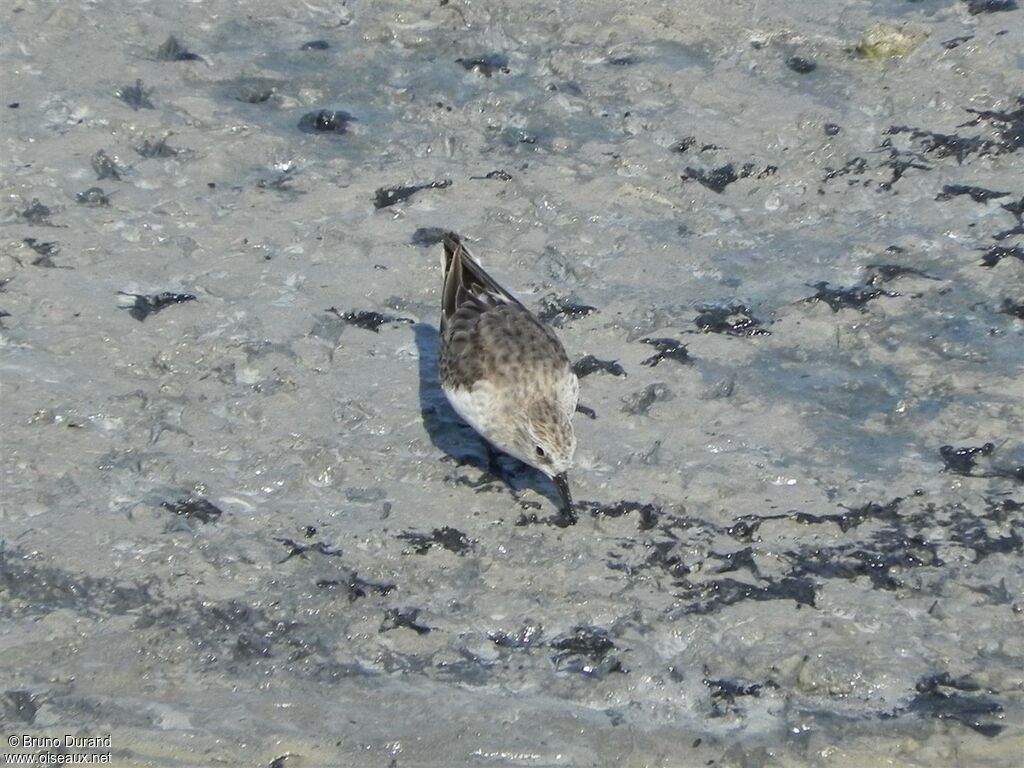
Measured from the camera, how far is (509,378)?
625cm

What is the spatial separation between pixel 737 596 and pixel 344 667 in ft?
4.96

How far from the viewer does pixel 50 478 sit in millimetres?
5875

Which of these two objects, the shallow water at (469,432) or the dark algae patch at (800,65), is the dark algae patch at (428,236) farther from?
the dark algae patch at (800,65)

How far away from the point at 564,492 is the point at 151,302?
2.40 m

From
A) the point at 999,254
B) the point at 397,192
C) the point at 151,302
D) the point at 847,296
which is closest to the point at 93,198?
the point at 151,302

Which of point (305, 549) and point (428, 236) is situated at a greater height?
point (428, 236)

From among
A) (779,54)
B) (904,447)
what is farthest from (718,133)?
(904,447)

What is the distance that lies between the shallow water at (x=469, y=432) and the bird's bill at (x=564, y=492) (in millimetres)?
102

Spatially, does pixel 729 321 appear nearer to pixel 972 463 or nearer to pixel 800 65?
pixel 972 463

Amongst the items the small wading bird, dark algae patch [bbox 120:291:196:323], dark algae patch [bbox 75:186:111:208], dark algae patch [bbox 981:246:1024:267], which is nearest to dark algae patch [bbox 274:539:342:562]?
the small wading bird

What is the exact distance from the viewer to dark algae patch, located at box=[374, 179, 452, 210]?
774 centimetres

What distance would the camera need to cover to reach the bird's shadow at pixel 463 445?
20.5 ft

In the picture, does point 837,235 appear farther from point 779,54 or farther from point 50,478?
point 50,478

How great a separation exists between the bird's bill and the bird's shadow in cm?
16
